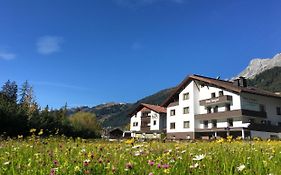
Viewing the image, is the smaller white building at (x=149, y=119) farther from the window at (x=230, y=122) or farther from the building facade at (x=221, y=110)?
the window at (x=230, y=122)

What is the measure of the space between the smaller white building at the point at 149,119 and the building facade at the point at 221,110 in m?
7.80

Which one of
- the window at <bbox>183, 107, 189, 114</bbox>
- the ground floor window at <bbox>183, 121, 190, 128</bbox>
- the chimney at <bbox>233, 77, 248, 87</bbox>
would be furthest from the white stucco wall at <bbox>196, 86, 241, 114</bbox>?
the chimney at <bbox>233, 77, 248, 87</bbox>

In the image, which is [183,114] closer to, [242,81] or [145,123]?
[242,81]

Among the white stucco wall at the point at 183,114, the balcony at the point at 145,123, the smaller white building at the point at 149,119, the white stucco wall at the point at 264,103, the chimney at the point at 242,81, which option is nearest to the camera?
the white stucco wall at the point at 264,103

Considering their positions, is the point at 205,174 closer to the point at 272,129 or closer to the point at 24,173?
the point at 24,173

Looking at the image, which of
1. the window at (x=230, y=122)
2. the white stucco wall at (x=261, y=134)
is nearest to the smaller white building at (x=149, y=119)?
the window at (x=230, y=122)

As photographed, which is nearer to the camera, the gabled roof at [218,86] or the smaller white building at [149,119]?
the gabled roof at [218,86]

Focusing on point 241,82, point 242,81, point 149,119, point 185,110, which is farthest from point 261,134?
point 149,119

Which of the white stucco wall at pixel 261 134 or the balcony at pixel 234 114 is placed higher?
the balcony at pixel 234 114

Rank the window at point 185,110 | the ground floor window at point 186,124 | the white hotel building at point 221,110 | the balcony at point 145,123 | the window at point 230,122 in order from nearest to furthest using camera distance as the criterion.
→ the white hotel building at point 221,110 < the window at point 230,122 < the ground floor window at point 186,124 < the window at point 185,110 < the balcony at point 145,123

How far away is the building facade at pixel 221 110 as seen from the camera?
47.0 m

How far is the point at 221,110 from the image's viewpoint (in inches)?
1988

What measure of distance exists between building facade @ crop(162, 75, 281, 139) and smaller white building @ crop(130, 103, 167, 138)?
7.80 meters

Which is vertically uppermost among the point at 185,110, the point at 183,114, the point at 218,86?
the point at 218,86
